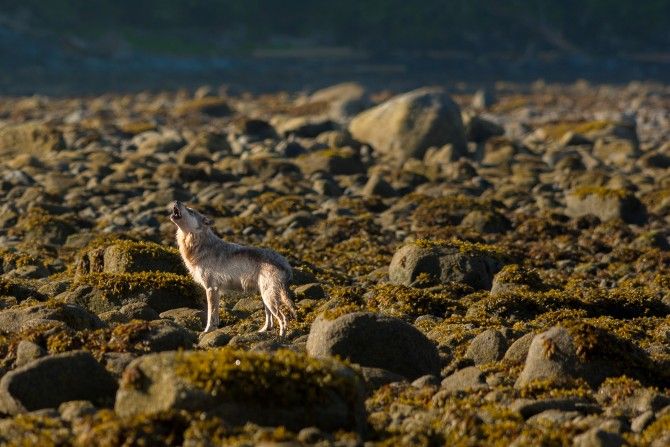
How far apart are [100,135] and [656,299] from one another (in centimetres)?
3468

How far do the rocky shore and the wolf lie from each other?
451 mm

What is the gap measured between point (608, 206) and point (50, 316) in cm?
1860

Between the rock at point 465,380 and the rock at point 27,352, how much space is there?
4.77 metres

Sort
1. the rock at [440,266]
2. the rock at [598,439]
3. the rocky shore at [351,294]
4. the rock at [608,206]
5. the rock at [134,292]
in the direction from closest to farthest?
the rock at [598,439], the rocky shore at [351,294], the rock at [134,292], the rock at [440,266], the rock at [608,206]

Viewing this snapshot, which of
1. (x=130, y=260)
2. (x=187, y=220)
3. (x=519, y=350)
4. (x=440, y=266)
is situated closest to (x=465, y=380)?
(x=519, y=350)

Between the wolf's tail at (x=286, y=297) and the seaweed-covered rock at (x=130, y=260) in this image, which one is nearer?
the wolf's tail at (x=286, y=297)

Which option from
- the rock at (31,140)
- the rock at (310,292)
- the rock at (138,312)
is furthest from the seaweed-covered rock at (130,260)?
the rock at (31,140)

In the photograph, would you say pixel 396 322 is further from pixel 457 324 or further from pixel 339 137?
pixel 339 137

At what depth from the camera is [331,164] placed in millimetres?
36125

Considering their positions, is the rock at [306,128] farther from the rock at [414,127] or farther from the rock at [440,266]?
the rock at [440,266]

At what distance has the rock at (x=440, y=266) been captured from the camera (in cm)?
1820

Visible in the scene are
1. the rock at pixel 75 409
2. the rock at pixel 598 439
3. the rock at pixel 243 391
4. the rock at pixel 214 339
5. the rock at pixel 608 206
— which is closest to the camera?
the rock at pixel 598 439

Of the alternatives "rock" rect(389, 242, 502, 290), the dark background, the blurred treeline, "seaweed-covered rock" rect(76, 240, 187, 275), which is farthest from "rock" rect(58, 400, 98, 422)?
the blurred treeline

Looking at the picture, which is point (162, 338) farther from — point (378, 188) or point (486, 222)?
point (378, 188)
